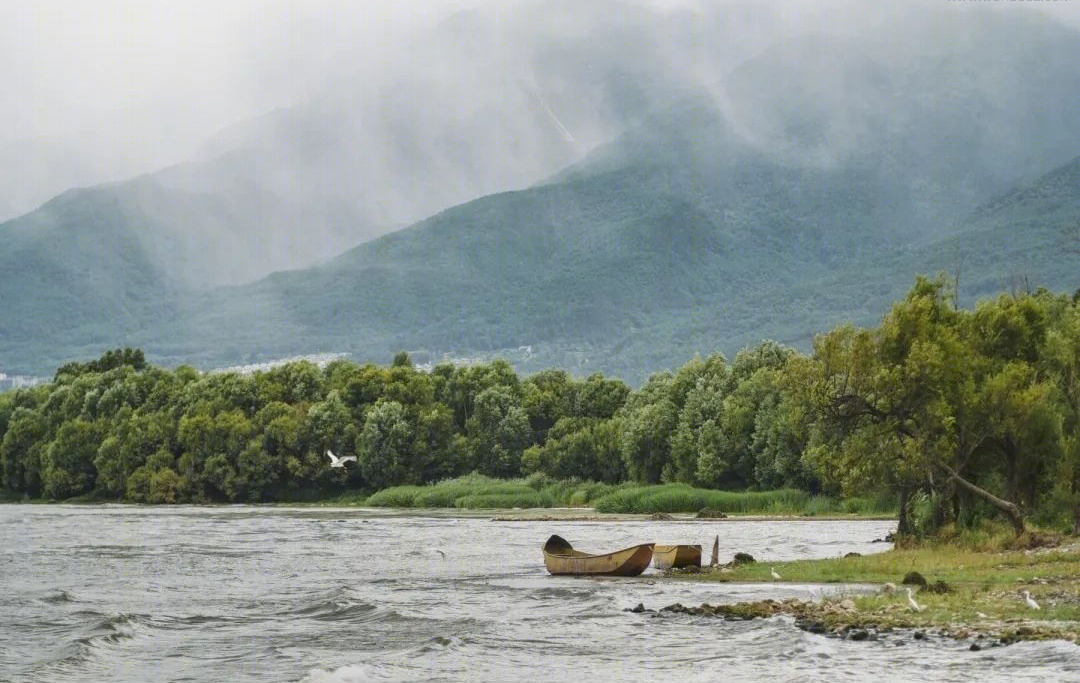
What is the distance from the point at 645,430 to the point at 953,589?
84856 mm

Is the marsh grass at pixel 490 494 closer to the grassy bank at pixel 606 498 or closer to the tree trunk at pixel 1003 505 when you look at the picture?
the grassy bank at pixel 606 498

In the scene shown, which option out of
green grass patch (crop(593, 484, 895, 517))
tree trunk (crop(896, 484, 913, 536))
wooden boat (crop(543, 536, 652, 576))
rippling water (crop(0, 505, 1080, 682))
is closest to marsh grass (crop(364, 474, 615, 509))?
green grass patch (crop(593, 484, 895, 517))

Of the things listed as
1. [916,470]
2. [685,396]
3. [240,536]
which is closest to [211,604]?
[916,470]

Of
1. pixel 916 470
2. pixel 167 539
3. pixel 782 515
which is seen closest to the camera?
pixel 916 470

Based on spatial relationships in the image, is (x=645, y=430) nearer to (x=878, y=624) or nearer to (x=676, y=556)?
(x=676, y=556)

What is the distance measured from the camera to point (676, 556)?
5706 cm

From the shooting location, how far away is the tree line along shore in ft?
185

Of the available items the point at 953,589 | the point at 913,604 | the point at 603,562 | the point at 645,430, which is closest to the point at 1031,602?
the point at 913,604

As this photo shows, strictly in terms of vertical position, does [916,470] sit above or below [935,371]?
below

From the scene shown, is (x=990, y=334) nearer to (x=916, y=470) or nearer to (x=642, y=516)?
(x=916, y=470)

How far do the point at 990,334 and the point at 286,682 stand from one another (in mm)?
36161

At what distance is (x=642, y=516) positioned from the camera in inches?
4077

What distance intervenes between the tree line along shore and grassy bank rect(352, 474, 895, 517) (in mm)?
214

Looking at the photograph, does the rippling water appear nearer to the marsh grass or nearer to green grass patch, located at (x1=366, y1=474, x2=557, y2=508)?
the marsh grass
